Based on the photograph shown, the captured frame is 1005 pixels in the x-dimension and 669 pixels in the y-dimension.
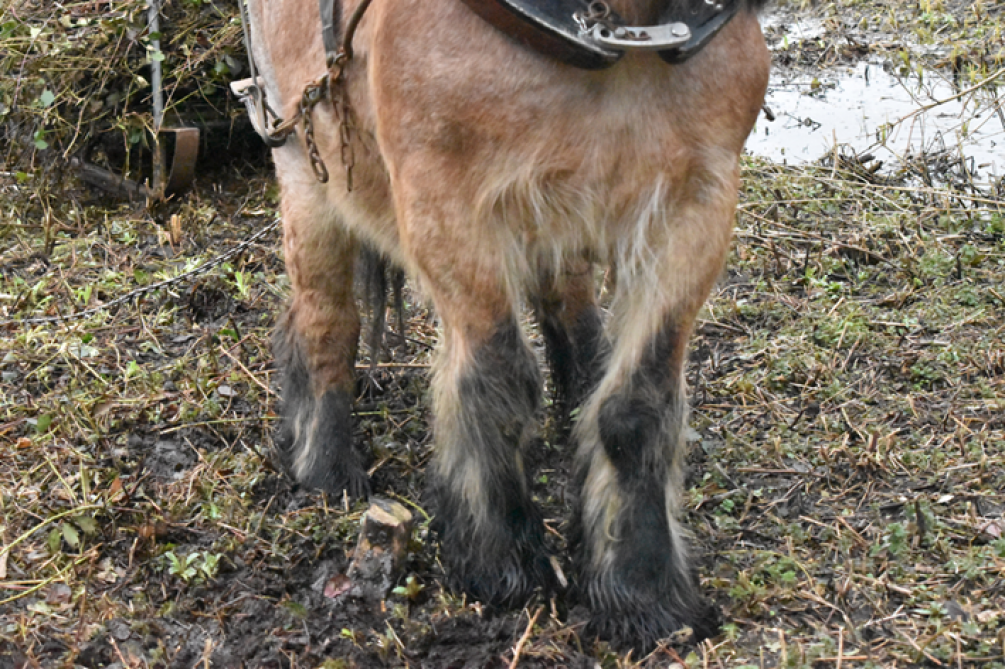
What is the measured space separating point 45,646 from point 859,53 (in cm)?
595

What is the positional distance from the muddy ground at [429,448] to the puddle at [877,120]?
17cm

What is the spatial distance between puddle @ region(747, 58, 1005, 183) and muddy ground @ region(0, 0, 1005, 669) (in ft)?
0.56

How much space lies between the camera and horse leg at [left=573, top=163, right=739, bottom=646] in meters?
2.85

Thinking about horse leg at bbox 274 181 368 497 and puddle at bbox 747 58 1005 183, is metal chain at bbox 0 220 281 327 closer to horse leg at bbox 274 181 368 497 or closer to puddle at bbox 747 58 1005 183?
horse leg at bbox 274 181 368 497

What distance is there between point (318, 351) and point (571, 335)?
912 mm

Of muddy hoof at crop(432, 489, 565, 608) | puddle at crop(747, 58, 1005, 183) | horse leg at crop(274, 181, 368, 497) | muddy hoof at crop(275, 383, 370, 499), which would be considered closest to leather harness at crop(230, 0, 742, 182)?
muddy hoof at crop(432, 489, 565, 608)

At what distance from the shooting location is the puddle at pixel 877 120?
6090 millimetres

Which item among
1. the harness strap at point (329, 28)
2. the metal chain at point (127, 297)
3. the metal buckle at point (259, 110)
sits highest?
the harness strap at point (329, 28)

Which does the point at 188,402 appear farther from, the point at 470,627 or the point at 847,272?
the point at 847,272

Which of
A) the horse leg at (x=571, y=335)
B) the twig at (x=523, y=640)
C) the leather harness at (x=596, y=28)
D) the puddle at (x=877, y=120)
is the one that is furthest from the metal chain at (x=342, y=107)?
the puddle at (x=877, y=120)

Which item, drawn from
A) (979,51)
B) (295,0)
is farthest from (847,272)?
(295,0)

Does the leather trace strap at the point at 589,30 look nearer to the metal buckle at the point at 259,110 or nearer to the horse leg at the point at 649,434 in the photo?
the horse leg at the point at 649,434

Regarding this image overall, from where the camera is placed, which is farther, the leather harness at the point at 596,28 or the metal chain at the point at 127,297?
the metal chain at the point at 127,297

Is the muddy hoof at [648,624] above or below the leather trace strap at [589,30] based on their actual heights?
below
